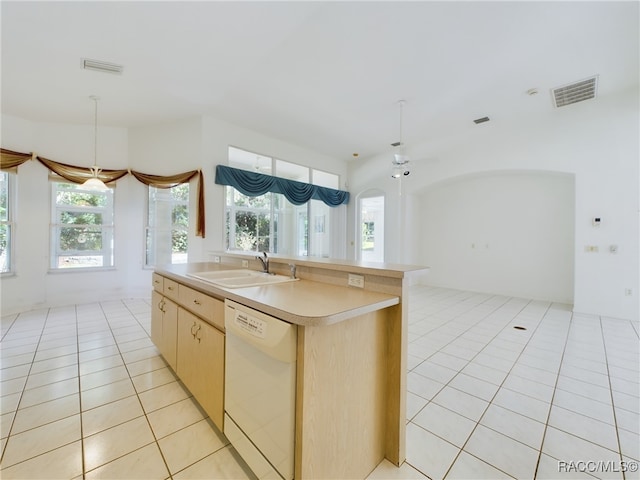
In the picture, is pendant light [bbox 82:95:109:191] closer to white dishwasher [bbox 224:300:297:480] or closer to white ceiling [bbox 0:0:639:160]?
white ceiling [bbox 0:0:639:160]

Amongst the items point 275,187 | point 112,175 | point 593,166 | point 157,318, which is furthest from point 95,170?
point 593,166

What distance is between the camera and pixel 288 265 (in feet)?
7.44

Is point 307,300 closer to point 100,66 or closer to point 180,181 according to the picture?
point 100,66

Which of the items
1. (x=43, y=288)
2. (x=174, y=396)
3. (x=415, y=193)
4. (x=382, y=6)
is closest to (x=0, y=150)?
(x=43, y=288)

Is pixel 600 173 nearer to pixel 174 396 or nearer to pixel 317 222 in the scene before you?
pixel 317 222

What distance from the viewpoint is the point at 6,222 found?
4.13 meters

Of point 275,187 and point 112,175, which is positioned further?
point 275,187

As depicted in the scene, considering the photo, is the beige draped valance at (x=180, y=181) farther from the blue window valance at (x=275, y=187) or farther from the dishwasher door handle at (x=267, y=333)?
the dishwasher door handle at (x=267, y=333)

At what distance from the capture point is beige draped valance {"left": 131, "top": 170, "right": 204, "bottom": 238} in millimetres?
4662

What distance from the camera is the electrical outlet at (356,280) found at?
1.65 meters

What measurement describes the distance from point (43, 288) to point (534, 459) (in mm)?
6420

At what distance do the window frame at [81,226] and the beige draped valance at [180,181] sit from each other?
0.65 meters

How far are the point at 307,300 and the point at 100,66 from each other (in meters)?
3.86

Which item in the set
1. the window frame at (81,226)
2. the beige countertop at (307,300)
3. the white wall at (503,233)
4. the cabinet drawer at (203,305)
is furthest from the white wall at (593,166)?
the window frame at (81,226)
